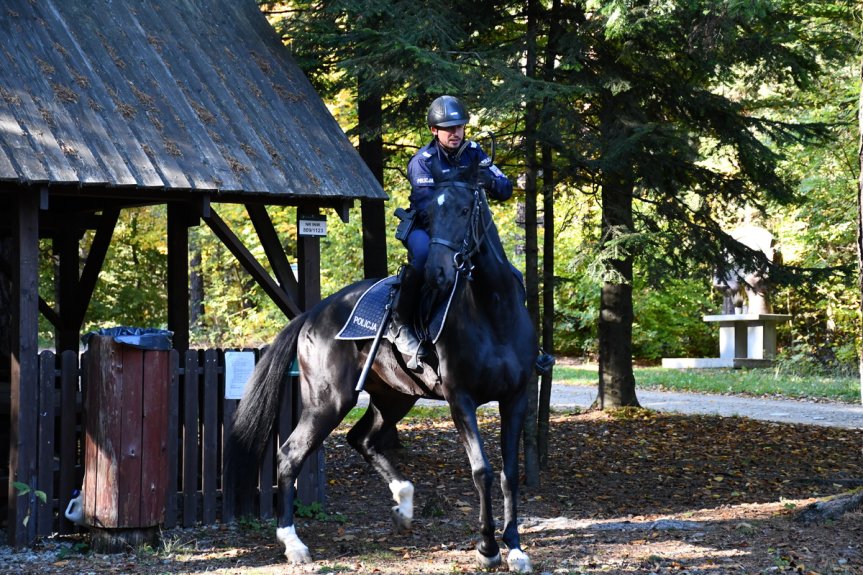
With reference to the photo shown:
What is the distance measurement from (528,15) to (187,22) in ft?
12.2

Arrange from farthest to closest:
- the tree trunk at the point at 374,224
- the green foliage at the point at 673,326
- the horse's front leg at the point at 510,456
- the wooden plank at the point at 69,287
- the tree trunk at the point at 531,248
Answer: the green foliage at the point at 673,326 → the tree trunk at the point at 374,224 → the wooden plank at the point at 69,287 → the tree trunk at the point at 531,248 → the horse's front leg at the point at 510,456

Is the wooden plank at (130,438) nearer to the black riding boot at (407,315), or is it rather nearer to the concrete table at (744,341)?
the black riding boot at (407,315)

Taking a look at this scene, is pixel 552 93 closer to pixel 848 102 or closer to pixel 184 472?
pixel 184 472

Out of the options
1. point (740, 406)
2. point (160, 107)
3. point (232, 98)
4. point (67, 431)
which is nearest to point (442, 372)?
point (67, 431)

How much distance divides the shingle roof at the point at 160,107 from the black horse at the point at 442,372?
1.70 metres

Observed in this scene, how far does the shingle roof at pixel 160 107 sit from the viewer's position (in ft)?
26.3

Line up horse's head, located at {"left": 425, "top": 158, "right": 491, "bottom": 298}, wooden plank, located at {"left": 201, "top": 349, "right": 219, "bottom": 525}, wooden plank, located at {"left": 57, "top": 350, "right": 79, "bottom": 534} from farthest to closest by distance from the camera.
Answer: wooden plank, located at {"left": 201, "top": 349, "right": 219, "bottom": 525}, wooden plank, located at {"left": 57, "top": 350, "right": 79, "bottom": 534}, horse's head, located at {"left": 425, "top": 158, "right": 491, "bottom": 298}

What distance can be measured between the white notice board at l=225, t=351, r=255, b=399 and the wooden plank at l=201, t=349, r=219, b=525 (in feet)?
0.45

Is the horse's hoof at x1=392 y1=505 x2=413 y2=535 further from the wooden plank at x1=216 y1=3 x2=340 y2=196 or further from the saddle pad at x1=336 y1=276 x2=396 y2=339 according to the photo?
the wooden plank at x1=216 y1=3 x2=340 y2=196

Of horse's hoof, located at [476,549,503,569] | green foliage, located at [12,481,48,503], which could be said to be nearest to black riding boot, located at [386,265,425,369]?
horse's hoof, located at [476,549,503,569]

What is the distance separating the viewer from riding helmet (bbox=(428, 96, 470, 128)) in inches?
267

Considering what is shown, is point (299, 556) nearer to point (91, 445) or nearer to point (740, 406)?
point (91, 445)

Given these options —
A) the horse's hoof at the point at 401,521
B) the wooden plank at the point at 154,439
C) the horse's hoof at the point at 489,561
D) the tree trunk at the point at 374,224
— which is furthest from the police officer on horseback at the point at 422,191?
the tree trunk at the point at 374,224

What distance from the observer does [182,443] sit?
28.8 ft
